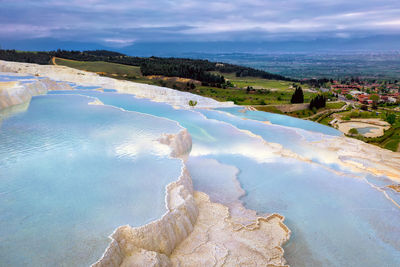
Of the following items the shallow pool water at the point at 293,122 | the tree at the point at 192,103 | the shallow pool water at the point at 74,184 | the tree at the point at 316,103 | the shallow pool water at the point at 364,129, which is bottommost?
the shallow pool water at the point at 364,129

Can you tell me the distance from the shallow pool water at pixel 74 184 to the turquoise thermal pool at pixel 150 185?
28 mm

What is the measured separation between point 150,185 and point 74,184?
208 cm

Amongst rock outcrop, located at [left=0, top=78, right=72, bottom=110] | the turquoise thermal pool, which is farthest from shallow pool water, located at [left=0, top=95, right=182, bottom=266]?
rock outcrop, located at [left=0, top=78, right=72, bottom=110]

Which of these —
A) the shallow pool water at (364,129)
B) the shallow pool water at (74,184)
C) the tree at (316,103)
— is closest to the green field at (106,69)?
the tree at (316,103)

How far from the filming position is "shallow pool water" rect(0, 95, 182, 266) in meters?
5.71

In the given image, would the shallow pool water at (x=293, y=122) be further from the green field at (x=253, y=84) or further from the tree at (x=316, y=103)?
the green field at (x=253, y=84)

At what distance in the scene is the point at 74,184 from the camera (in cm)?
800

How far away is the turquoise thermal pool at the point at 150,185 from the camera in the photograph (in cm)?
640

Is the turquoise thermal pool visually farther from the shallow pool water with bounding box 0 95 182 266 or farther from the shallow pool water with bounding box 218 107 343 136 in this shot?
the shallow pool water with bounding box 218 107 343 136

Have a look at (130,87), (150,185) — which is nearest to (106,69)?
(130,87)

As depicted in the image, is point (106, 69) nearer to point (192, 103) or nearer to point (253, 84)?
point (253, 84)

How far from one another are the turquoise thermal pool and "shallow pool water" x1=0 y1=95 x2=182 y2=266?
0.09 feet

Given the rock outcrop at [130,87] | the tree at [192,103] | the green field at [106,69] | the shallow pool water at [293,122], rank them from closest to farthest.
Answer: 1. the shallow pool water at [293,122]
2. the tree at [192,103]
3. the rock outcrop at [130,87]
4. the green field at [106,69]

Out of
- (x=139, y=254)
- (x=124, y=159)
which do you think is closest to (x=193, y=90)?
(x=124, y=159)
